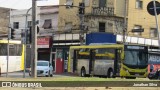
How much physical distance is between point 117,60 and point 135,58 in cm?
162

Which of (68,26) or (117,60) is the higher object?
(68,26)

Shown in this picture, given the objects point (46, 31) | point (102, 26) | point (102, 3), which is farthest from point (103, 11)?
point (46, 31)

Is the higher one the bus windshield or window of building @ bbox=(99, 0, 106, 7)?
window of building @ bbox=(99, 0, 106, 7)

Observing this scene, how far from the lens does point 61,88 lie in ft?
65.2

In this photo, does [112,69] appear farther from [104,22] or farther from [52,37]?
[52,37]

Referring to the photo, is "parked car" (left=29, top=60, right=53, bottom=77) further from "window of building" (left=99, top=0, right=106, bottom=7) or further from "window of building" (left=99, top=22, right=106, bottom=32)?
"window of building" (left=99, top=0, right=106, bottom=7)

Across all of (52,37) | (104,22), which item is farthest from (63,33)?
(104,22)

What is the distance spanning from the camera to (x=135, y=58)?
130 feet

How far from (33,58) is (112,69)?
9.54 m

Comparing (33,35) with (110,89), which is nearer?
(110,89)

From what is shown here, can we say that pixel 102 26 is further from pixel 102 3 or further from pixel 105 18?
pixel 102 3

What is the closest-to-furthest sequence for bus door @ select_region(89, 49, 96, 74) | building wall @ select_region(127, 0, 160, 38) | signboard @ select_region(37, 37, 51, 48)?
bus door @ select_region(89, 49, 96, 74)
building wall @ select_region(127, 0, 160, 38)
signboard @ select_region(37, 37, 51, 48)

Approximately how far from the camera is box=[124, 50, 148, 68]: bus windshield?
39188 millimetres

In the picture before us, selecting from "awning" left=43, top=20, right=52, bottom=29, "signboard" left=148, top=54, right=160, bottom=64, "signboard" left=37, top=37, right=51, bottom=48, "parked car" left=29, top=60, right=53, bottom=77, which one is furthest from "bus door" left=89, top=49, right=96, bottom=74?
"awning" left=43, top=20, right=52, bottom=29
